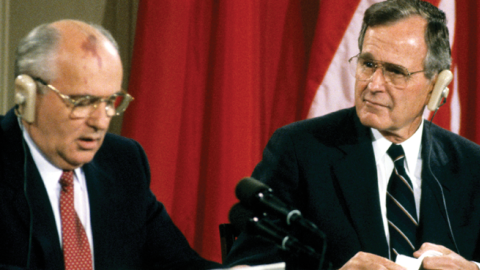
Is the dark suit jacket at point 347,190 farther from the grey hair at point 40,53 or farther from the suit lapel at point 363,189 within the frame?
the grey hair at point 40,53

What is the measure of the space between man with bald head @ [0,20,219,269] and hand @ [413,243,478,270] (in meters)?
0.60

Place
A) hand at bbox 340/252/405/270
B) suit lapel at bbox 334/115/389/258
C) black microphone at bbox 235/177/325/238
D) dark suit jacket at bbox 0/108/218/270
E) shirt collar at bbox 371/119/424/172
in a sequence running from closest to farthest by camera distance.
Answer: black microphone at bbox 235/177/325/238, dark suit jacket at bbox 0/108/218/270, hand at bbox 340/252/405/270, suit lapel at bbox 334/115/389/258, shirt collar at bbox 371/119/424/172

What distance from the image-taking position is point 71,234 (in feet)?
4.57

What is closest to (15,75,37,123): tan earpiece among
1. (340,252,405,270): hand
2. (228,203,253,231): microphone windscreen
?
(228,203,253,231): microphone windscreen

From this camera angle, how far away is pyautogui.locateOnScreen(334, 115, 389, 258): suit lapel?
68.0 inches

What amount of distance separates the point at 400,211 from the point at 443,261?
0.95 feet

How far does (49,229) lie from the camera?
1.37 meters

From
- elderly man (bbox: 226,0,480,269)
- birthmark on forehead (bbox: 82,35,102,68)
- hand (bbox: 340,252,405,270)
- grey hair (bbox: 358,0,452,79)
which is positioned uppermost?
grey hair (bbox: 358,0,452,79)

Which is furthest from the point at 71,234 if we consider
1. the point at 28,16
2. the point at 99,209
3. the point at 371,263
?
the point at 28,16

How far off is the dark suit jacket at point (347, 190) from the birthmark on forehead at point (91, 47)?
74 centimetres

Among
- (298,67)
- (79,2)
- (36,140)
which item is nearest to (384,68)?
(298,67)

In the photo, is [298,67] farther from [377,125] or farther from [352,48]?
[377,125]

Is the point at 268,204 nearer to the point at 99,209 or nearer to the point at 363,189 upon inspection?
the point at 99,209

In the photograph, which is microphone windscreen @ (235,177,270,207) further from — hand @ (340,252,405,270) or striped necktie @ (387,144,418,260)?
striped necktie @ (387,144,418,260)
